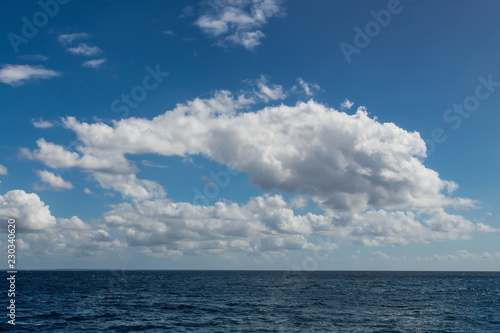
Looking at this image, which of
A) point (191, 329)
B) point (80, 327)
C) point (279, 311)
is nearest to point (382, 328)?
point (279, 311)

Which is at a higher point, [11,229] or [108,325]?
[11,229]

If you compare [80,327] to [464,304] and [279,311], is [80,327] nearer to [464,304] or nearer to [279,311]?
[279,311]

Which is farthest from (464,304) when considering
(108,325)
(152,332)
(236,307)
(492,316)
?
(108,325)

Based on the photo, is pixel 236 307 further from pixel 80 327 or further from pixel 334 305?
pixel 80 327

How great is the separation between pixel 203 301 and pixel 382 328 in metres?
38.6

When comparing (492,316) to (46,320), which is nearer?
(46,320)

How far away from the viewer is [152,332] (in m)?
44.1

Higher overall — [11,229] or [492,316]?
[11,229]

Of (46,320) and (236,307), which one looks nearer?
(46,320)

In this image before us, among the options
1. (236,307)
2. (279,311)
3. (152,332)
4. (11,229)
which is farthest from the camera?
(236,307)

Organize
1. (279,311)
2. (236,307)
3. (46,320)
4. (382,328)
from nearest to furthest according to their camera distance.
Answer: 1. (382,328)
2. (46,320)
3. (279,311)
4. (236,307)

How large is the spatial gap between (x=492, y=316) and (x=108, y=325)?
200ft

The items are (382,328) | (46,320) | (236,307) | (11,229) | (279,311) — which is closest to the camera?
(11,229)

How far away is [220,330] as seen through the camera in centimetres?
4475
